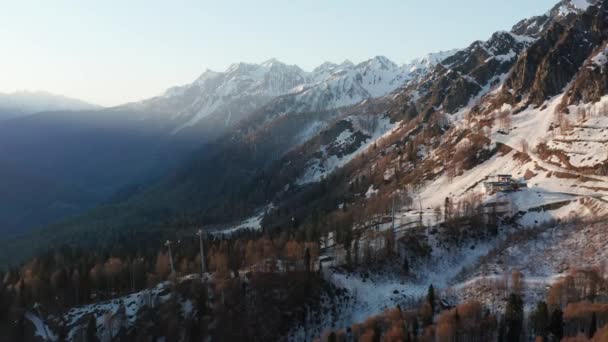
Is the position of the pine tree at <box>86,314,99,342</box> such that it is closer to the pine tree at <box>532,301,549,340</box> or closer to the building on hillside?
the pine tree at <box>532,301,549,340</box>

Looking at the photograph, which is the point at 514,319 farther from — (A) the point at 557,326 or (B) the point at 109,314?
(B) the point at 109,314

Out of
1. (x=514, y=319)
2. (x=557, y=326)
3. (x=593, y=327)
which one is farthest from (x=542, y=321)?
(x=593, y=327)

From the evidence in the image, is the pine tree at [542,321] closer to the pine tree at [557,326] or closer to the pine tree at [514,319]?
the pine tree at [557,326]

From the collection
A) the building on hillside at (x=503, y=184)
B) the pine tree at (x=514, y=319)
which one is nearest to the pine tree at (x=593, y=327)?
the pine tree at (x=514, y=319)

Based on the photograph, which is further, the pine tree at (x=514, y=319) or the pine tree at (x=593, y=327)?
the pine tree at (x=514, y=319)

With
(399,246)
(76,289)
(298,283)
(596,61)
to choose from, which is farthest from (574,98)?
(76,289)

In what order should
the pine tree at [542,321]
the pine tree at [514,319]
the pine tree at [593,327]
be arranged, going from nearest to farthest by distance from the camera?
the pine tree at [593,327]
the pine tree at [542,321]
the pine tree at [514,319]

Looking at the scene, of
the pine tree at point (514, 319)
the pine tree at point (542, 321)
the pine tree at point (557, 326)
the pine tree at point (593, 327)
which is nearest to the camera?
the pine tree at point (593, 327)

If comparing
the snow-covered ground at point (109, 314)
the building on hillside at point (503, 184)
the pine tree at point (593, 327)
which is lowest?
the snow-covered ground at point (109, 314)
